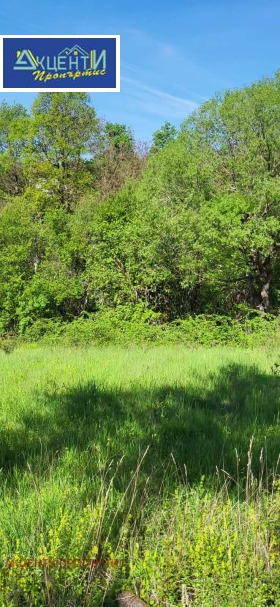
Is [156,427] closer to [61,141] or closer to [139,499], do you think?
[139,499]

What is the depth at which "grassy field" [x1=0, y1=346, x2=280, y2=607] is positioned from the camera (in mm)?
2432

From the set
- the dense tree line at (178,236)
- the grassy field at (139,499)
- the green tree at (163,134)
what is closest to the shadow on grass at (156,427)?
the grassy field at (139,499)

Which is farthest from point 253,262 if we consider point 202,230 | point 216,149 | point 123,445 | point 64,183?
point 123,445

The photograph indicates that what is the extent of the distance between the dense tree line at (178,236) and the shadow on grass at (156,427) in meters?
14.8

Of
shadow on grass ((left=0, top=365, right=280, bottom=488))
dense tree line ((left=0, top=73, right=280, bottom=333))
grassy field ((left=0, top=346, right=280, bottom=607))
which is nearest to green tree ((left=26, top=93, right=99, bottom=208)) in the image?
dense tree line ((left=0, top=73, right=280, bottom=333))

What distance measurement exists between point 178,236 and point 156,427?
17096 mm

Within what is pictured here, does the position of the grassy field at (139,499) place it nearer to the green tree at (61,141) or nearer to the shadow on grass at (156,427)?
the shadow on grass at (156,427)

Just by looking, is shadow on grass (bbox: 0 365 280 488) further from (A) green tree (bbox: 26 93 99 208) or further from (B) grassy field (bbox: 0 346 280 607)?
(A) green tree (bbox: 26 93 99 208)

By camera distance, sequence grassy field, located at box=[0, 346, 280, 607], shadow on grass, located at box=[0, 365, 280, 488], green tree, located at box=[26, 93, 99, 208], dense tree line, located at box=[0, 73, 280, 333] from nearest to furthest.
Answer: grassy field, located at box=[0, 346, 280, 607], shadow on grass, located at box=[0, 365, 280, 488], dense tree line, located at box=[0, 73, 280, 333], green tree, located at box=[26, 93, 99, 208]

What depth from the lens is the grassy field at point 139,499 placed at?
2.43 metres

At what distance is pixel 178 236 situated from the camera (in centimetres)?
2138

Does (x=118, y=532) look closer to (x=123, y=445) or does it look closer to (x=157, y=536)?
(x=157, y=536)

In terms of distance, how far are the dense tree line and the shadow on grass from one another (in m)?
14.8

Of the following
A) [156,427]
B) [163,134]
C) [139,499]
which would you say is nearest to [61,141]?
[163,134]
